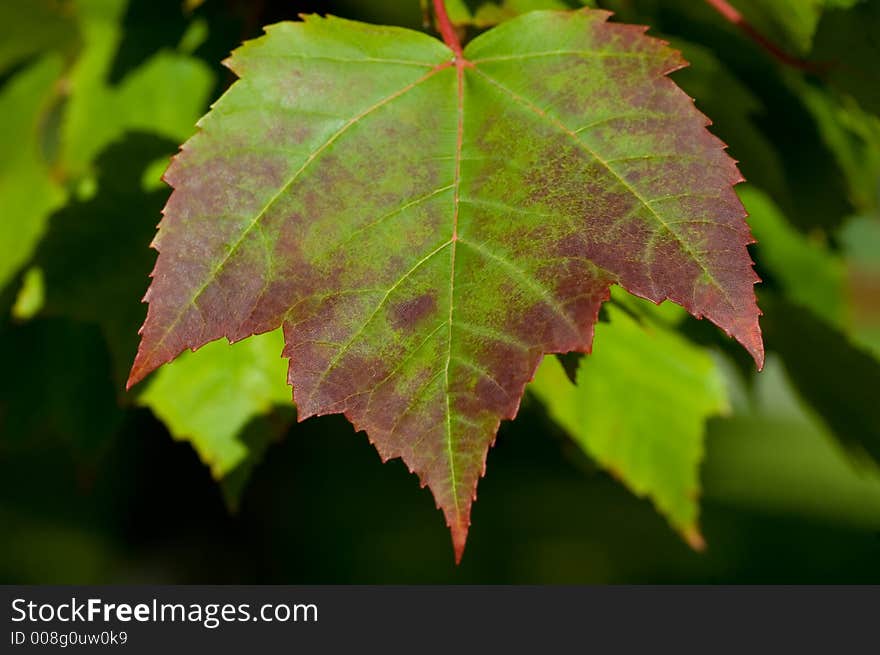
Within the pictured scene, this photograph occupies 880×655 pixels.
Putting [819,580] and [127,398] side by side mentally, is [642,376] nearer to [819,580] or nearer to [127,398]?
[127,398]

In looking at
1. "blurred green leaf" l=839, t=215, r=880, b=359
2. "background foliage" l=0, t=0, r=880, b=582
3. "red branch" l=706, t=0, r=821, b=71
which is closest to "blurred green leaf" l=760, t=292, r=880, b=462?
"background foliage" l=0, t=0, r=880, b=582

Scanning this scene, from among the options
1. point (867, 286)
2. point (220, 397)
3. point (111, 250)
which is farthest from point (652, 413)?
point (867, 286)

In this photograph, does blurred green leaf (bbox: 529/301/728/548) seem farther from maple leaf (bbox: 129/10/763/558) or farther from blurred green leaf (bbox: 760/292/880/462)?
maple leaf (bbox: 129/10/763/558)

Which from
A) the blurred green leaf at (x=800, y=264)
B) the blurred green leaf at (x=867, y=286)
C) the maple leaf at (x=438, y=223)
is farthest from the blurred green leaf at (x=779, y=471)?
the maple leaf at (x=438, y=223)

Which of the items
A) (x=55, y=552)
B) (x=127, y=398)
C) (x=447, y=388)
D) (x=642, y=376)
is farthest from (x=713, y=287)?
(x=55, y=552)

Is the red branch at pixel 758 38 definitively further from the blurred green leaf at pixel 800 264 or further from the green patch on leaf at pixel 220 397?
the green patch on leaf at pixel 220 397

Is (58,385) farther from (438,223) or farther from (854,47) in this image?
(854,47)
